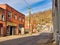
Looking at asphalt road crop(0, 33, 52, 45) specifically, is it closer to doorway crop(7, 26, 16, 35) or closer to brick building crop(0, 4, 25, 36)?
brick building crop(0, 4, 25, 36)

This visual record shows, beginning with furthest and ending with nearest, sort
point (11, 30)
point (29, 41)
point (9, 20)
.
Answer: point (11, 30) < point (9, 20) < point (29, 41)

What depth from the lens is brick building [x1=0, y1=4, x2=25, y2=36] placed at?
42.2 meters

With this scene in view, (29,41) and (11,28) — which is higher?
(11,28)

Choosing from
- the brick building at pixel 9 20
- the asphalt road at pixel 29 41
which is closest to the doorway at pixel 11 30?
the brick building at pixel 9 20

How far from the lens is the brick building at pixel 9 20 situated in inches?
1663

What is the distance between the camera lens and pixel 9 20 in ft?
154

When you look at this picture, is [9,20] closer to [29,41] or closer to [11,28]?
[11,28]

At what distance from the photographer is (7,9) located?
44.8 m

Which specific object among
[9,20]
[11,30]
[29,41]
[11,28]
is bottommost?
[29,41]

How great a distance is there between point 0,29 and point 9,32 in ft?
19.6

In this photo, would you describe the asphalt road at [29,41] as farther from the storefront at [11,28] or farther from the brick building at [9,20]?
the storefront at [11,28]

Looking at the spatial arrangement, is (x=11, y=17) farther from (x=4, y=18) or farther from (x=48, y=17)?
(x=48, y=17)

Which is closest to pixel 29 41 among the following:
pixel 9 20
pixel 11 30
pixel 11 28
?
pixel 9 20

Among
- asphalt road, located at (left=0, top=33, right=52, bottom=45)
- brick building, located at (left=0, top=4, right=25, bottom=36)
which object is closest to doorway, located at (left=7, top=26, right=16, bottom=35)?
brick building, located at (left=0, top=4, right=25, bottom=36)
